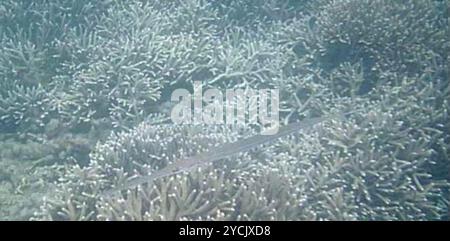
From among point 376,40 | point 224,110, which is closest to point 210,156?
point 224,110

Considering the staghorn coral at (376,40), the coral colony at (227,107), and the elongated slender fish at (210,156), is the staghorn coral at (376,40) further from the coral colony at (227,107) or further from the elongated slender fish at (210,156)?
the elongated slender fish at (210,156)

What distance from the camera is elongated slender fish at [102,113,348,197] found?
4066 millimetres

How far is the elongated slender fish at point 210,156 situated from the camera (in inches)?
160

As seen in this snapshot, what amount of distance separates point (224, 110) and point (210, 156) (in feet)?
5.08

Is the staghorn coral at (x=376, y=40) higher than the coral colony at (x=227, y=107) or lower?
higher

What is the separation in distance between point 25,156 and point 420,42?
5676 mm

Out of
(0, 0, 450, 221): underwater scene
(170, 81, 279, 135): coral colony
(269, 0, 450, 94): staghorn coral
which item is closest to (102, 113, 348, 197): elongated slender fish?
(0, 0, 450, 221): underwater scene

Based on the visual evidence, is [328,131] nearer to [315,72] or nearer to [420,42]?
[315,72]

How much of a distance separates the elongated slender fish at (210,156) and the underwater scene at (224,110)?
2 centimetres

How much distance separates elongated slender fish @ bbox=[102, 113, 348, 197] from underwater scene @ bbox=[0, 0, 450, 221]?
16mm

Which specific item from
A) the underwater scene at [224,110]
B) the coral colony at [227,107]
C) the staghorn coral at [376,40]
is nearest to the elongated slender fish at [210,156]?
the underwater scene at [224,110]

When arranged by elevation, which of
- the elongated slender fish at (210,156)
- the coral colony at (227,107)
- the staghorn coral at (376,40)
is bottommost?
the elongated slender fish at (210,156)

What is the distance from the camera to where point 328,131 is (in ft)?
17.4
